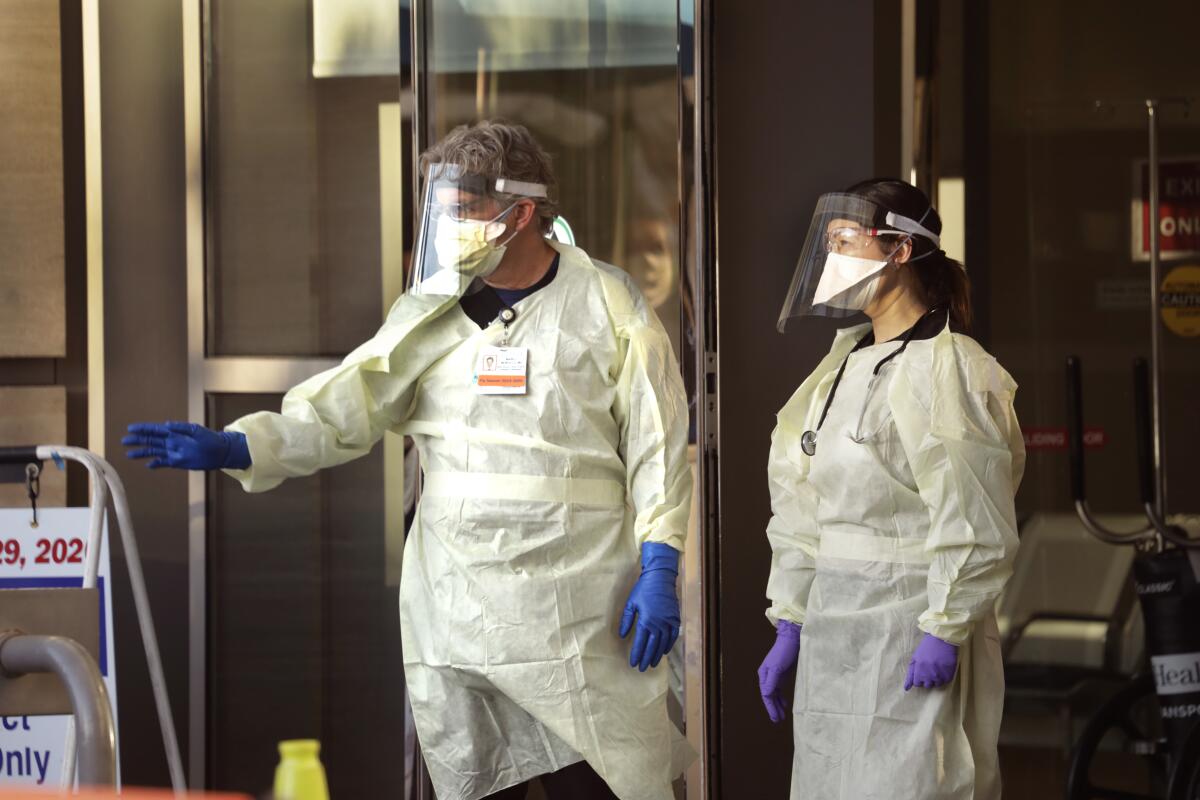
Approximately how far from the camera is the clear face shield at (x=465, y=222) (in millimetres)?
2398

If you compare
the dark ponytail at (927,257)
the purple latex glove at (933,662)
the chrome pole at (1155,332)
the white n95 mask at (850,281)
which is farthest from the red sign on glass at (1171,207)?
the purple latex glove at (933,662)

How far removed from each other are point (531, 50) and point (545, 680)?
4.80ft

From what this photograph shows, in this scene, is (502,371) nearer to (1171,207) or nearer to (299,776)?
(299,776)

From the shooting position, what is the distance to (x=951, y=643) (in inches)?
85.4

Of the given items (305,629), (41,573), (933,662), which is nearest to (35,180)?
(41,573)

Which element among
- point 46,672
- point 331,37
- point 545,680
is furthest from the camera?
point 331,37

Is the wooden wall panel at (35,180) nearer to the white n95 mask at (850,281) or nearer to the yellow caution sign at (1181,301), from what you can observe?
the white n95 mask at (850,281)

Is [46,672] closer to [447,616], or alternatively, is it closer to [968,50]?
[447,616]

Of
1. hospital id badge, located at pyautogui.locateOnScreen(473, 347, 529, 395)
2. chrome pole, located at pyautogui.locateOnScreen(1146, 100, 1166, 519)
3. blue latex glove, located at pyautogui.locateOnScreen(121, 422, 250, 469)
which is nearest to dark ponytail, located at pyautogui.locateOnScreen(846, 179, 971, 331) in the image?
hospital id badge, located at pyautogui.locateOnScreen(473, 347, 529, 395)

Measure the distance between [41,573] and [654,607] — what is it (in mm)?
1349

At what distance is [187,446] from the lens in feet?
7.66

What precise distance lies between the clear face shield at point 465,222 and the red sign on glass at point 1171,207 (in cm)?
180

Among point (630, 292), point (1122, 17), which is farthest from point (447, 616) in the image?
point (1122, 17)

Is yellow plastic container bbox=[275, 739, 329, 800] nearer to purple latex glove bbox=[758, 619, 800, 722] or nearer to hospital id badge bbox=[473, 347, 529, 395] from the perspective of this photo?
hospital id badge bbox=[473, 347, 529, 395]
